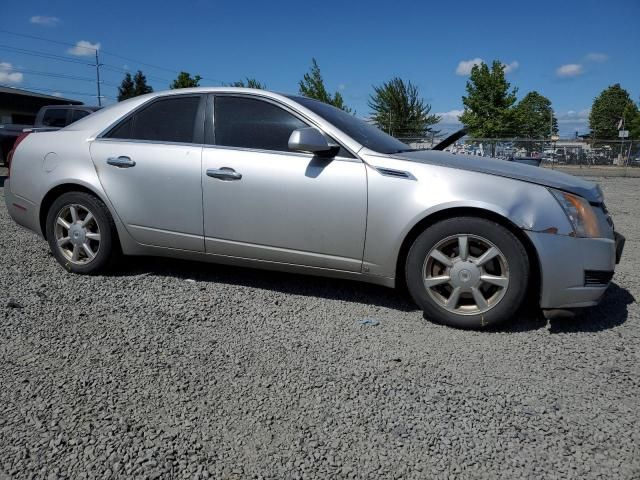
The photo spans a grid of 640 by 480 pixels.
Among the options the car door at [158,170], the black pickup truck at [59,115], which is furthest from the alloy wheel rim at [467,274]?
the black pickup truck at [59,115]

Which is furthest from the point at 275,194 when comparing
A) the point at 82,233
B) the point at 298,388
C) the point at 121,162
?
the point at 82,233

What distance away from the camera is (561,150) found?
80.5ft

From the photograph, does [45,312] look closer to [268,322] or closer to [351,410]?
[268,322]

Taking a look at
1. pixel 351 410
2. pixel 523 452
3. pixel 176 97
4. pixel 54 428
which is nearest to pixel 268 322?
pixel 351 410

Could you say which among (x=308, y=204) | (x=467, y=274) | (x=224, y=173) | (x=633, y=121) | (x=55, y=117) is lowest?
(x=467, y=274)

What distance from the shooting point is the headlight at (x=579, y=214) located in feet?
10.3

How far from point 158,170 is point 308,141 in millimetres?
1276

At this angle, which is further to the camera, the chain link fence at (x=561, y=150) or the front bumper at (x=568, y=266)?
the chain link fence at (x=561, y=150)

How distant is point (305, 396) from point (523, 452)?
0.96 meters

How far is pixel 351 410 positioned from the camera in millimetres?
2314

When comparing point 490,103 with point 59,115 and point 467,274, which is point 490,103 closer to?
point 59,115

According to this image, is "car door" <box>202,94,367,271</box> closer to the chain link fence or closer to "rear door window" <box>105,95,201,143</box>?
"rear door window" <box>105,95,201,143</box>

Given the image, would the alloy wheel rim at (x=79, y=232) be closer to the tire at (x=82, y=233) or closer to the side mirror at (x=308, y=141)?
the tire at (x=82, y=233)

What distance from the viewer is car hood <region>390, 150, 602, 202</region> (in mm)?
3250
